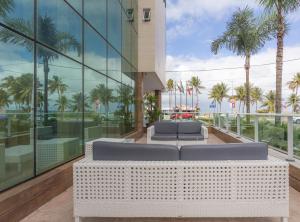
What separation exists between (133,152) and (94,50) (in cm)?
471

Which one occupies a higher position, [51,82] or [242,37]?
[242,37]

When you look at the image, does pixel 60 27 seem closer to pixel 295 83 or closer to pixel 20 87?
pixel 20 87

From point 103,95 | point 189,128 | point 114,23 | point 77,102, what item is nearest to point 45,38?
point 77,102

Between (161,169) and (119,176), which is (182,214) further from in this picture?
(119,176)

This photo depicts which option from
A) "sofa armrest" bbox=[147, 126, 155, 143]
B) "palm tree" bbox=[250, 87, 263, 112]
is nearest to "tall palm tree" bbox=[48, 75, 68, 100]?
"sofa armrest" bbox=[147, 126, 155, 143]

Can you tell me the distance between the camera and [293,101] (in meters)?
59.8

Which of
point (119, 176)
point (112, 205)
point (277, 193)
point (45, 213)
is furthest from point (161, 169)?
point (45, 213)

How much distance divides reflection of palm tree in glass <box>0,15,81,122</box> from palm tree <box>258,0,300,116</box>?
30.9ft

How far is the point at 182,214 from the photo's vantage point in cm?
312

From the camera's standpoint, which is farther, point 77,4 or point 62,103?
point 77,4

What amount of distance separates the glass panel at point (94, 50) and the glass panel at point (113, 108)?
0.92 meters

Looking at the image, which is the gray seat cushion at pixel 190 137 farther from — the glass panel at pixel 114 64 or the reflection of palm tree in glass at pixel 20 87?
the reflection of palm tree in glass at pixel 20 87

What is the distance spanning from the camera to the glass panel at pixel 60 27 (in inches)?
184

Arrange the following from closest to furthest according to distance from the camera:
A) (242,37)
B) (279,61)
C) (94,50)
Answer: (94,50) < (279,61) < (242,37)
